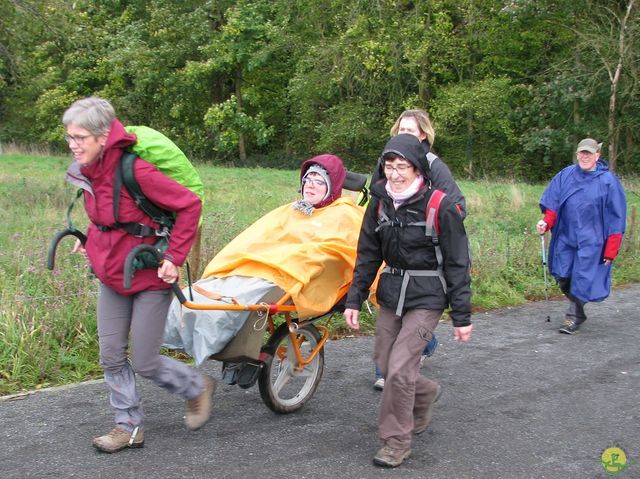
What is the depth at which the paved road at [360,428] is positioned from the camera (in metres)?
4.25

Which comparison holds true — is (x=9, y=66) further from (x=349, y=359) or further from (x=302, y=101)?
(x=302, y=101)

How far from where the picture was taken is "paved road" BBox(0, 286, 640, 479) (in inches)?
167

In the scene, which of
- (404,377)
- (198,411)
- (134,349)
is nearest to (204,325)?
(134,349)

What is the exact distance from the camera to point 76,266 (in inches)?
295

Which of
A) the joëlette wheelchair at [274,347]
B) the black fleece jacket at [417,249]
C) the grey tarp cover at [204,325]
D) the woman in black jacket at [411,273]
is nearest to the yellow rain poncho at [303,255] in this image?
the joëlette wheelchair at [274,347]

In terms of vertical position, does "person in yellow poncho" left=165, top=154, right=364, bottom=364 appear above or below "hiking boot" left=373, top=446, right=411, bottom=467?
above

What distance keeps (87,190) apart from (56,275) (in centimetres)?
309

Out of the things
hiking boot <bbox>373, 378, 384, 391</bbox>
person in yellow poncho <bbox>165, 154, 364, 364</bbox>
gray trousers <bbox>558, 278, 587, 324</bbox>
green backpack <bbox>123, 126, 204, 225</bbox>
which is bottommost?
hiking boot <bbox>373, 378, 384, 391</bbox>

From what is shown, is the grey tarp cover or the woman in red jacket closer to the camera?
the woman in red jacket

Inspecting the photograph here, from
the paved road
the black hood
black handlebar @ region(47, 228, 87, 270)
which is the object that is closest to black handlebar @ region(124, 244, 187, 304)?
black handlebar @ region(47, 228, 87, 270)

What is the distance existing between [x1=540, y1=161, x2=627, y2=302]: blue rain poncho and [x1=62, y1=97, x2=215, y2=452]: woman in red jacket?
455 cm

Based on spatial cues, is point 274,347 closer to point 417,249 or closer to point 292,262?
point 292,262

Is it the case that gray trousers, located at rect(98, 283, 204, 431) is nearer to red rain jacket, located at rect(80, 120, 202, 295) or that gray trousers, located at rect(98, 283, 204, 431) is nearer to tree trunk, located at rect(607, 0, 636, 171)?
red rain jacket, located at rect(80, 120, 202, 295)

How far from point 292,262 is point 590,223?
3.99 metres
